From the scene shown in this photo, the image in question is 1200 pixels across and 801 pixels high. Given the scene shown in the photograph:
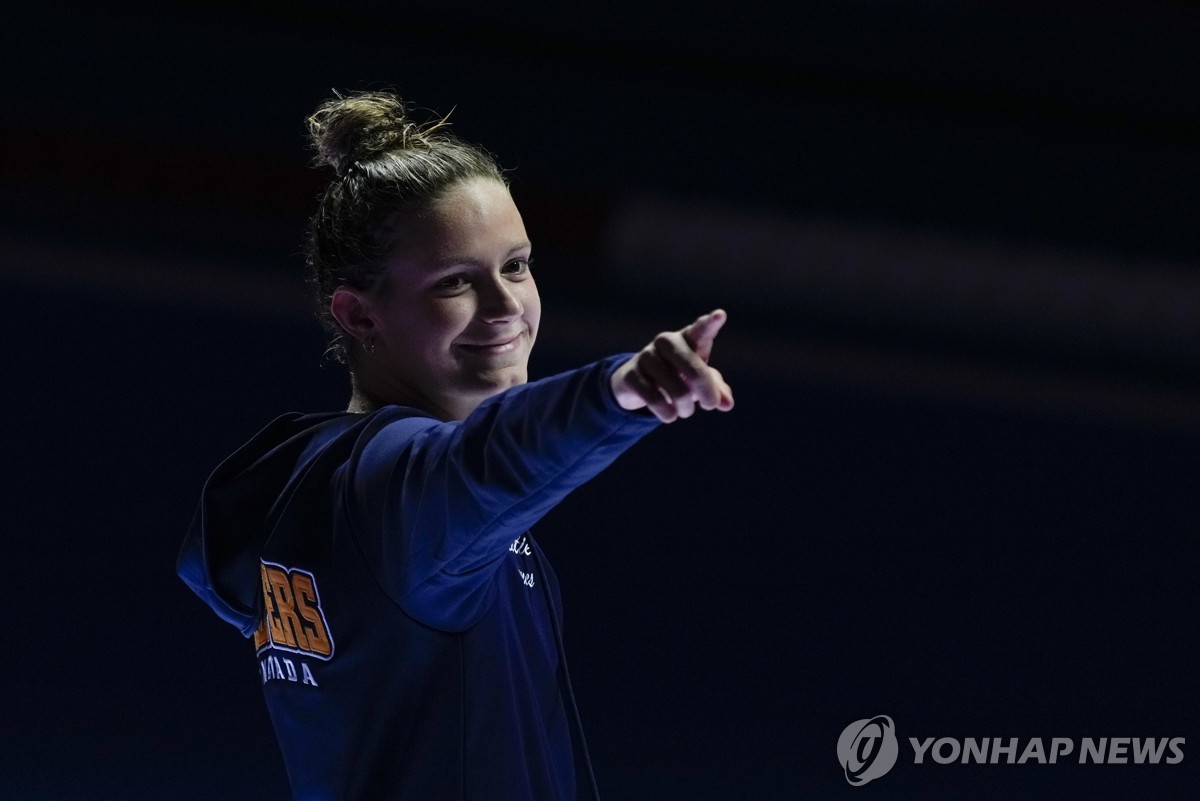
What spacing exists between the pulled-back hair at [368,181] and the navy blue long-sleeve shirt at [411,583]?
97mm

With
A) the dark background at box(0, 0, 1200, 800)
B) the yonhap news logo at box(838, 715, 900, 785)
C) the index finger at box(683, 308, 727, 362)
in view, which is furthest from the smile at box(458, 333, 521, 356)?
the yonhap news logo at box(838, 715, 900, 785)

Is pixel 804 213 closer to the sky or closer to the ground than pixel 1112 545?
closer to the sky

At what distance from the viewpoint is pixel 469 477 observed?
64 centimetres

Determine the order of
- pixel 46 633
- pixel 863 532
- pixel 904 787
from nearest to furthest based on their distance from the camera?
pixel 46 633 → pixel 904 787 → pixel 863 532

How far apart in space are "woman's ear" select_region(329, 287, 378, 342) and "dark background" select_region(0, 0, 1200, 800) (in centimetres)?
114

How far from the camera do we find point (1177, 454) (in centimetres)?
228

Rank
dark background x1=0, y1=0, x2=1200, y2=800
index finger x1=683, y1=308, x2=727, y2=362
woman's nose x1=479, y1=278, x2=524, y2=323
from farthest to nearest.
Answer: dark background x1=0, y1=0, x2=1200, y2=800, woman's nose x1=479, y1=278, x2=524, y2=323, index finger x1=683, y1=308, x2=727, y2=362

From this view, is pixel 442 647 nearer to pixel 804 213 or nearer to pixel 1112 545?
pixel 804 213

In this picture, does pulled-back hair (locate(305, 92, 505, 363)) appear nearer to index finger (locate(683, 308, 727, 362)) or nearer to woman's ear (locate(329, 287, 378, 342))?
woman's ear (locate(329, 287, 378, 342))

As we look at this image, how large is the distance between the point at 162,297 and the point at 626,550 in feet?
2.52

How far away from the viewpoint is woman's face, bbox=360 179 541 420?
85 cm

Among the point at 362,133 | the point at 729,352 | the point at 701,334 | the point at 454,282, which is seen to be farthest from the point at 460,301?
the point at 729,352

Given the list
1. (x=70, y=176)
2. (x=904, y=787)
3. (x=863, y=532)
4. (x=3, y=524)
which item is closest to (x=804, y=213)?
(x=863, y=532)

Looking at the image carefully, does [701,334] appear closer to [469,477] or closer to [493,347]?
[469,477]
